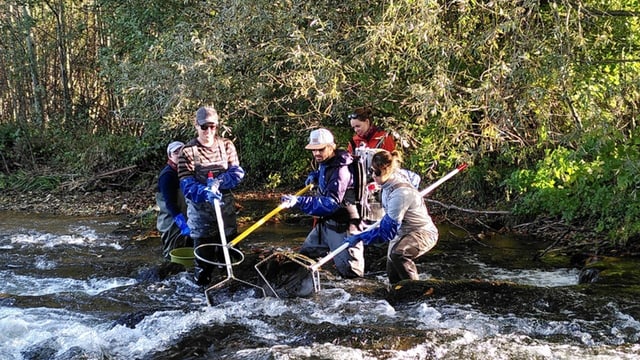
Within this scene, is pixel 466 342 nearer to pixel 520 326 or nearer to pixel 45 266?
pixel 520 326

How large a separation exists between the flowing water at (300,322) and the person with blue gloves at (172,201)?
48 cm

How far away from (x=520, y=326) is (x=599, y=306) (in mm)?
897

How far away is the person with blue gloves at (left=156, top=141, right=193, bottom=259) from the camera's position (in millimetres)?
7125

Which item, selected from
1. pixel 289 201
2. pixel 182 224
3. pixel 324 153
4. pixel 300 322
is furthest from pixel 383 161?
pixel 182 224

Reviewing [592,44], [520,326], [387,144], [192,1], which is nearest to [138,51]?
[192,1]

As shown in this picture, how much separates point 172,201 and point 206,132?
1.30m

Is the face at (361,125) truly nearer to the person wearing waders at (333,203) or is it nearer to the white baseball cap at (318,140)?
the person wearing waders at (333,203)

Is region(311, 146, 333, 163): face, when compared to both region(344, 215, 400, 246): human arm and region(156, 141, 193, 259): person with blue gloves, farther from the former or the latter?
region(156, 141, 193, 259): person with blue gloves

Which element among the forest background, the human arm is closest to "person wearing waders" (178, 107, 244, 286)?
the human arm

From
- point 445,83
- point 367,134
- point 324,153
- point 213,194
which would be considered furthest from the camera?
point 367,134

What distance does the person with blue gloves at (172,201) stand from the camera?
7125mm

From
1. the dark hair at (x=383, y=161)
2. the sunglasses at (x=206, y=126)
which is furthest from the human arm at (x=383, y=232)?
the sunglasses at (x=206, y=126)

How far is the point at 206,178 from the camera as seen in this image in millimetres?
6398

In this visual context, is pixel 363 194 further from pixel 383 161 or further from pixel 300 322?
pixel 300 322
